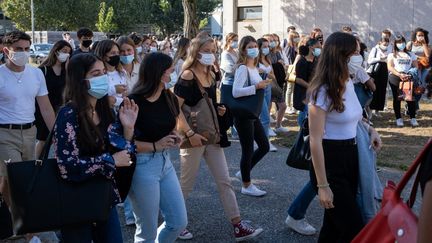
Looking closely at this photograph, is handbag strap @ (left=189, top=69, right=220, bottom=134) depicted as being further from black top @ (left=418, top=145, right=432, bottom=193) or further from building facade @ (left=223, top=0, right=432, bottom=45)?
building facade @ (left=223, top=0, right=432, bottom=45)

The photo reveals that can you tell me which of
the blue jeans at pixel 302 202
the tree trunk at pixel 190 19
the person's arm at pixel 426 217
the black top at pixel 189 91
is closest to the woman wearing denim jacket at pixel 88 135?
the black top at pixel 189 91

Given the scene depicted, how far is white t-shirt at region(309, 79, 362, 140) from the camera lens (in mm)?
3371

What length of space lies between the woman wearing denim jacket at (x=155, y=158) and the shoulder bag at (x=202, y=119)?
0.75 m

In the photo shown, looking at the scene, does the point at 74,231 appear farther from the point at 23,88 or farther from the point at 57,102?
the point at 57,102

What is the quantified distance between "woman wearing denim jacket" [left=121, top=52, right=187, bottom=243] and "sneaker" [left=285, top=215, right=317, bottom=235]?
1.48m

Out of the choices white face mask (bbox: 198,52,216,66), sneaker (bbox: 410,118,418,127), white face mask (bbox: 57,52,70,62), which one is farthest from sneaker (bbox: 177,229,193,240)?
sneaker (bbox: 410,118,418,127)

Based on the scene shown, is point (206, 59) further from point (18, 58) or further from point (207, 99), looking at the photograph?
point (18, 58)

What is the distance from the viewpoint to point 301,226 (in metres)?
4.85

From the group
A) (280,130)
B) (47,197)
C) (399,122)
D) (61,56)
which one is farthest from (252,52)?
(399,122)

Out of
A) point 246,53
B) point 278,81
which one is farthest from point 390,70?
point 246,53

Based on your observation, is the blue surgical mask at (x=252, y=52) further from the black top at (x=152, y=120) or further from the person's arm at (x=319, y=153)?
the person's arm at (x=319, y=153)

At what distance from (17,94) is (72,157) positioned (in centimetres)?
179

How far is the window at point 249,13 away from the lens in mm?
19781

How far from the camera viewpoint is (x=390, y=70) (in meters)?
10.6
